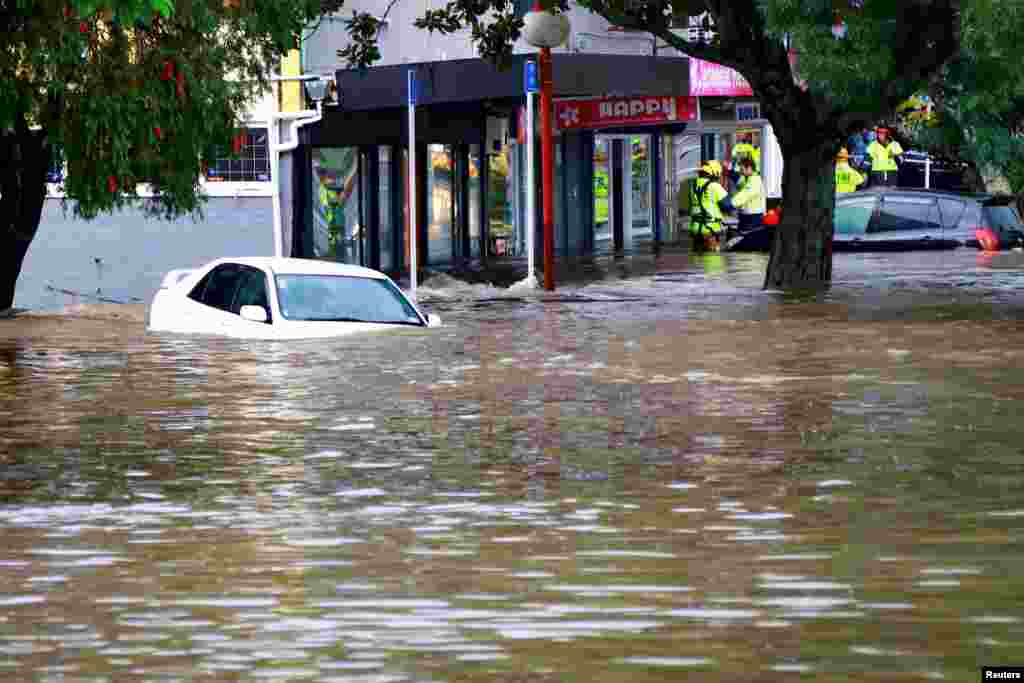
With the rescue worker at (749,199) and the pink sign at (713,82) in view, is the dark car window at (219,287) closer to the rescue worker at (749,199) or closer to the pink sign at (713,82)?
the pink sign at (713,82)

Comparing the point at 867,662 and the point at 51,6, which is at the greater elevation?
the point at 51,6

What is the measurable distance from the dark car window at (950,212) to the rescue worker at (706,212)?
5.92m

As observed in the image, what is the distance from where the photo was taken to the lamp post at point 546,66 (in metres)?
31.5

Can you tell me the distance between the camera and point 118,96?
2745 cm

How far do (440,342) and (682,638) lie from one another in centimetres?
1486

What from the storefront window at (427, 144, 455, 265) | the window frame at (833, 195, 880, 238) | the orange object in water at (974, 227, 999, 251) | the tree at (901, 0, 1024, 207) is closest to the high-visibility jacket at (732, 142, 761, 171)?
the tree at (901, 0, 1024, 207)

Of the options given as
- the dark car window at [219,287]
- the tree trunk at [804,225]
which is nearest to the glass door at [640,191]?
the tree trunk at [804,225]

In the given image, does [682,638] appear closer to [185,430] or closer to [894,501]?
[894,501]

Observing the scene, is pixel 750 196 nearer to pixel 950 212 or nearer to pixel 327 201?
pixel 950 212

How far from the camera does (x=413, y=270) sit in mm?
31906

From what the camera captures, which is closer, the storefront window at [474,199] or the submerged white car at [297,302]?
the submerged white car at [297,302]

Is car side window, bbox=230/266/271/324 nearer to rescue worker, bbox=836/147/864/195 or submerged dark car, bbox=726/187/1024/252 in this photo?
submerged dark car, bbox=726/187/1024/252

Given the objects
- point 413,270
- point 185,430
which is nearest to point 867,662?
point 185,430

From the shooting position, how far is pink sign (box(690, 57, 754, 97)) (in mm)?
44781
